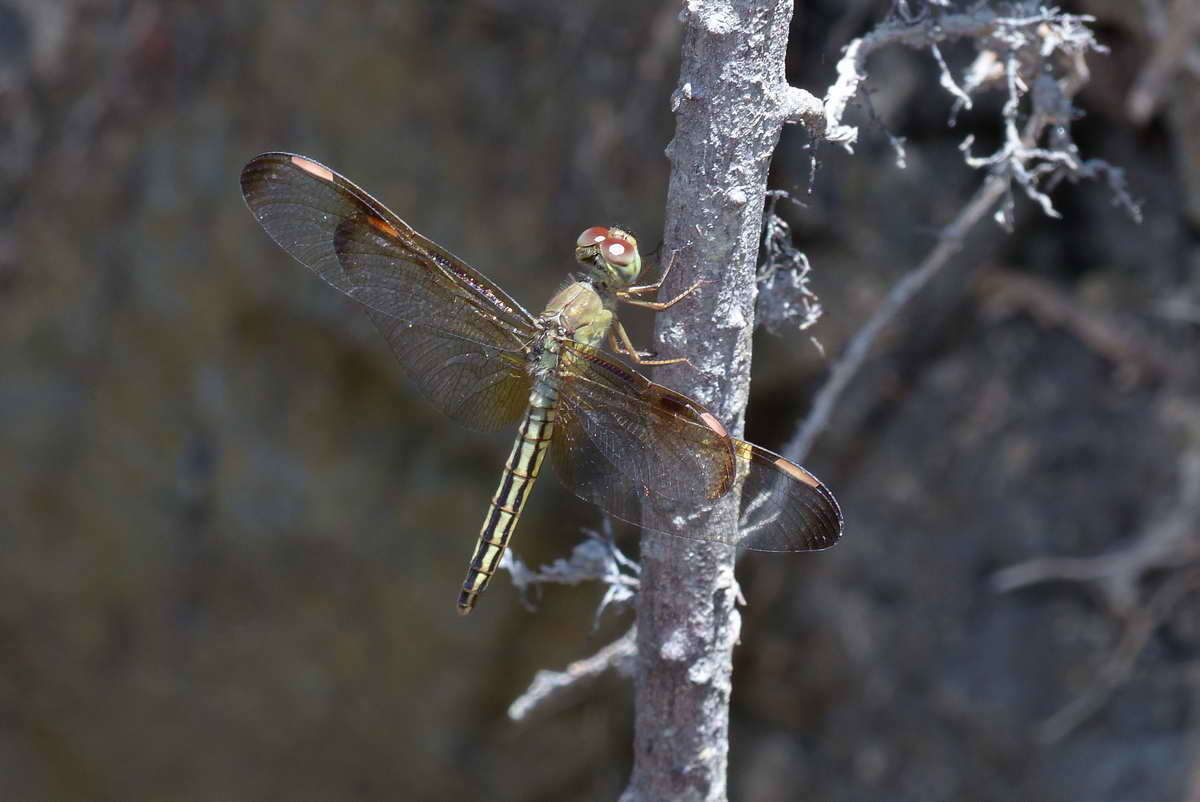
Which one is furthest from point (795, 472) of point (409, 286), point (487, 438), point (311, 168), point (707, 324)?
point (487, 438)

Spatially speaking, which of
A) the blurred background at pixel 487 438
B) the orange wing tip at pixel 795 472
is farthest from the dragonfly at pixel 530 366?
the blurred background at pixel 487 438

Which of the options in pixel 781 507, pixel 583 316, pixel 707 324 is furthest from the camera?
pixel 583 316

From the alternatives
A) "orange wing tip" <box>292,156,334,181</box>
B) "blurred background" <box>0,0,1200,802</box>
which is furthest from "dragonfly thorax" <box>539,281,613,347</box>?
"blurred background" <box>0,0,1200,802</box>

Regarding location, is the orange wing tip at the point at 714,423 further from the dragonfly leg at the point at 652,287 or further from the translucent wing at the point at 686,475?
the dragonfly leg at the point at 652,287

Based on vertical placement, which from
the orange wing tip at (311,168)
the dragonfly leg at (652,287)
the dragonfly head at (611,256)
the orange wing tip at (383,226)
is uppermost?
the orange wing tip at (311,168)

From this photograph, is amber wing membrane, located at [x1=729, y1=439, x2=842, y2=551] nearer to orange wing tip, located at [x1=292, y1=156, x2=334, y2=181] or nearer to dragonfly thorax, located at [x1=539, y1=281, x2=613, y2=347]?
dragonfly thorax, located at [x1=539, y1=281, x2=613, y2=347]

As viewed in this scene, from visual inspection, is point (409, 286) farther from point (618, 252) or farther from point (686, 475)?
point (686, 475)
